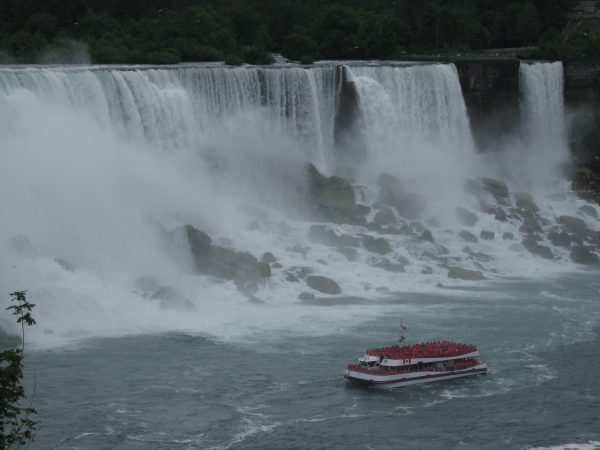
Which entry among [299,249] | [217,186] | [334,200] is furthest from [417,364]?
[217,186]

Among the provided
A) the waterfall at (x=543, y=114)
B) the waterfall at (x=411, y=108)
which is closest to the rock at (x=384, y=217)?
the waterfall at (x=411, y=108)

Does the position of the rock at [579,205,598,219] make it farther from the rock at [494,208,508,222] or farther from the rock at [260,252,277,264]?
the rock at [260,252,277,264]

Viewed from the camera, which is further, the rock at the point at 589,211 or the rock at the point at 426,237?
the rock at the point at 589,211

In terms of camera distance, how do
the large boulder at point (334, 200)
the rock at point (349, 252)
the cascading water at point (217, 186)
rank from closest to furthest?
1. the cascading water at point (217, 186)
2. the rock at point (349, 252)
3. the large boulder at point (334, 200)

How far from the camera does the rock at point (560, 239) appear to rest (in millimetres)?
51000

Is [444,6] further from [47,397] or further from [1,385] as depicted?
[1,385]

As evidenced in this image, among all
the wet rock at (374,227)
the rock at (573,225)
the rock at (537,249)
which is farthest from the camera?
the rock at (573,225)

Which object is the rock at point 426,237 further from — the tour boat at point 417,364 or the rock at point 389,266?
the tour boat at point 417,364

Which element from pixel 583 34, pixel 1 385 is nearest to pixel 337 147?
pixel 583 34

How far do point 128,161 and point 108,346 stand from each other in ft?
42.7

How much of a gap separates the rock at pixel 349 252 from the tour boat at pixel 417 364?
40.2 feet

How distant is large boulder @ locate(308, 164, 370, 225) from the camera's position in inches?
1967

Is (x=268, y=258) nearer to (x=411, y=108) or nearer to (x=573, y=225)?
(x=573, y=225)

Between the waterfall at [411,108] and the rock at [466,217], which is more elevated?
the waterfall at [411,108]
